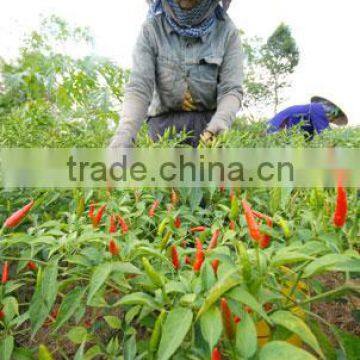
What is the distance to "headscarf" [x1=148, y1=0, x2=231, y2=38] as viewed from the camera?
2828mm

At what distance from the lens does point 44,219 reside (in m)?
1.49

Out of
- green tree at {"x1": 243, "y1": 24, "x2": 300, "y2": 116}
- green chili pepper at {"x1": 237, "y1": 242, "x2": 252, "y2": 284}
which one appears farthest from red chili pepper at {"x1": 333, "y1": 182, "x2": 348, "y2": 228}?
green tree at {"x1": 243, "y1": 24, "x2": 300, "y2": 116}

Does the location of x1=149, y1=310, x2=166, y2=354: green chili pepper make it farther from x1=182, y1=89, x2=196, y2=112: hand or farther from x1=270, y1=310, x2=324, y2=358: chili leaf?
x1=182, y1=89, x2=196, y2=112: hand

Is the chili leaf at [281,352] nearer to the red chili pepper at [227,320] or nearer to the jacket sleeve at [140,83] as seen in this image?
the red chili pepper at [227,320]

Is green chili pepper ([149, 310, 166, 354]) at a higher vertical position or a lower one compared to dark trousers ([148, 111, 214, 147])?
lower

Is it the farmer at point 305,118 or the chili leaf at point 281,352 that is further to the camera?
the farmer at point 305,118

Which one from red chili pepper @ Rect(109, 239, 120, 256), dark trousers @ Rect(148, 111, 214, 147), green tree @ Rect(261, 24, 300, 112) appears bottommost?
red chili pepper @ Rect(109, 239, 120, 256)

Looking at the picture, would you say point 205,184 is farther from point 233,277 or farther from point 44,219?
point 233,277

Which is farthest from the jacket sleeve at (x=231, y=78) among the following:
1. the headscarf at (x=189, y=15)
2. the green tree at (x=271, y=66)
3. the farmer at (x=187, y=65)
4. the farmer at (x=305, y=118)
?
the green tree at (x=271, y=66)

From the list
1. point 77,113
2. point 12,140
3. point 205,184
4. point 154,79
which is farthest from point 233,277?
point 77,113

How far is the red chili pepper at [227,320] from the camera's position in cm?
69

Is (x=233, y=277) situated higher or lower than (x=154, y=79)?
lower

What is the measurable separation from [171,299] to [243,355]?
207 mm

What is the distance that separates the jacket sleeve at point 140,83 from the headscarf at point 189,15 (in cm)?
15
